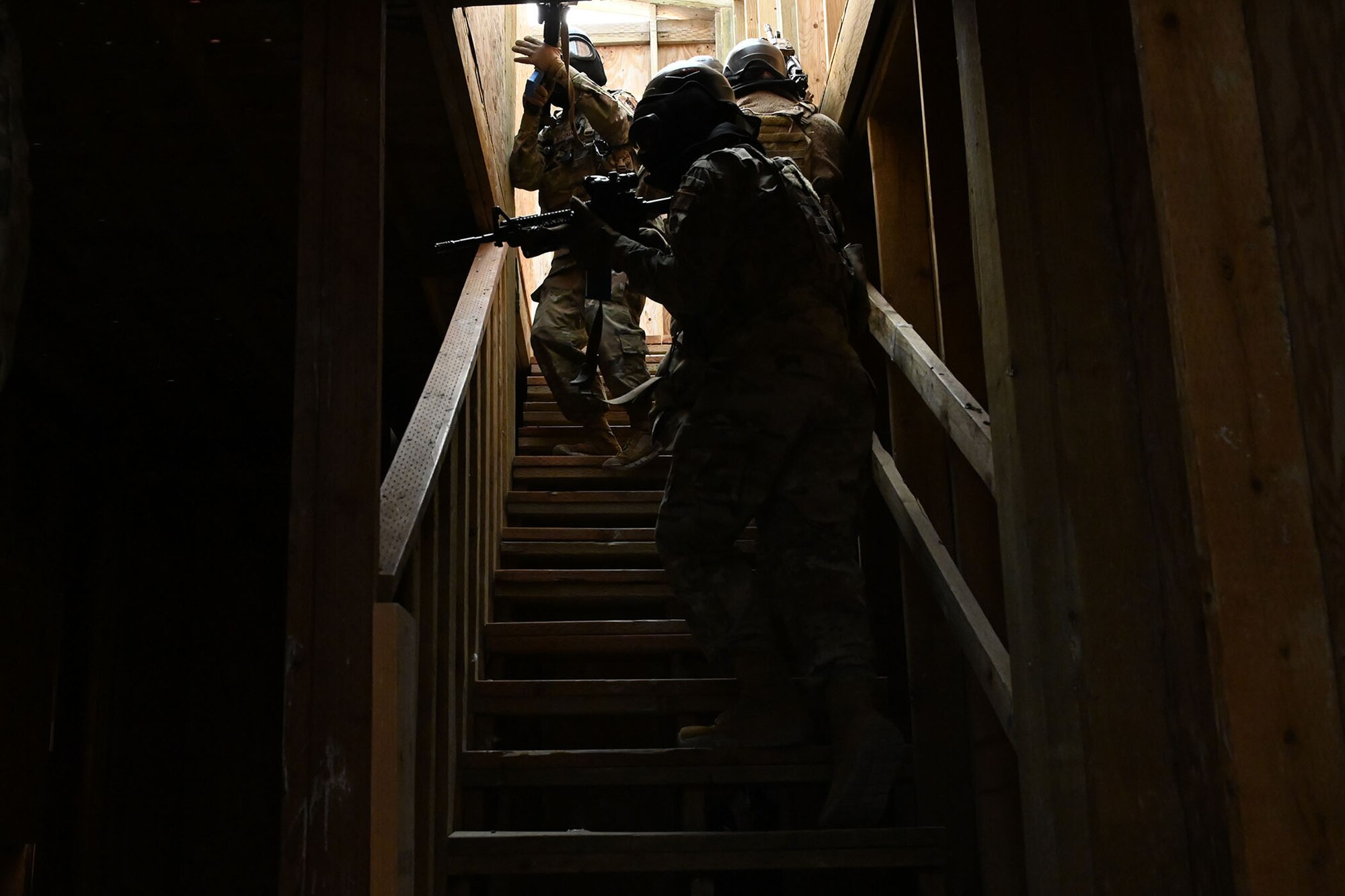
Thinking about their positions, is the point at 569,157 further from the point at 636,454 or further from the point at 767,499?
the point at 767,499

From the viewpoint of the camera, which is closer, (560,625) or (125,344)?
(560,625)

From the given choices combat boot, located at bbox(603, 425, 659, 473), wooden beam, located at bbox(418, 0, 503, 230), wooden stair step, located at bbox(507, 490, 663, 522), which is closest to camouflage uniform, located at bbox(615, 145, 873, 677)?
wooden beam, located at bbox(418, 0, 503, 230)

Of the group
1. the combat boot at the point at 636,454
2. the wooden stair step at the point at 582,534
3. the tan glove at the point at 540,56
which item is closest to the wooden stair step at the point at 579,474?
the combat boot at the point at 636,454

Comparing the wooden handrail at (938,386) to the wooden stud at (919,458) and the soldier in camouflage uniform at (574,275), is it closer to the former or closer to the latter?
the wooden stud at (919,458)

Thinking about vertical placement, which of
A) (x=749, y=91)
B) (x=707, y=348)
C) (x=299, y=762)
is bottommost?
(x=299, y=762)

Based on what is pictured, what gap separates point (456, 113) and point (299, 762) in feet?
7.65

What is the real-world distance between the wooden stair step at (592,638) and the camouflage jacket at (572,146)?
6.71 ft

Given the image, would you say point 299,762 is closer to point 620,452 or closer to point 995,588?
point 995,588

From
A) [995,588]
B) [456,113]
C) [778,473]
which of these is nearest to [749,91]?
[456,113]

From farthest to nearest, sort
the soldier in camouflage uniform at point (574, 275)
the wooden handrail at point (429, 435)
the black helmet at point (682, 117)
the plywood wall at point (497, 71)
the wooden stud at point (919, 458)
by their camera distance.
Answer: the soldier in camouflage uniform at point (574, 275), the plywood wall at point (497, 71), the black helmet at point (682, 117), the wooden stud at point (919, 458), the wooden handrail at point (429, 435)

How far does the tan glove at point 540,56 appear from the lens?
5105mm

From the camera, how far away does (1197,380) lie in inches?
59.6

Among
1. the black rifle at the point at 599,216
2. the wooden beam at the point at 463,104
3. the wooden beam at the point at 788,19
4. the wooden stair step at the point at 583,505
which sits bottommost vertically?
the wooden stair step at the point at 583,505

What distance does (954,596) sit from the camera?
2889mm
